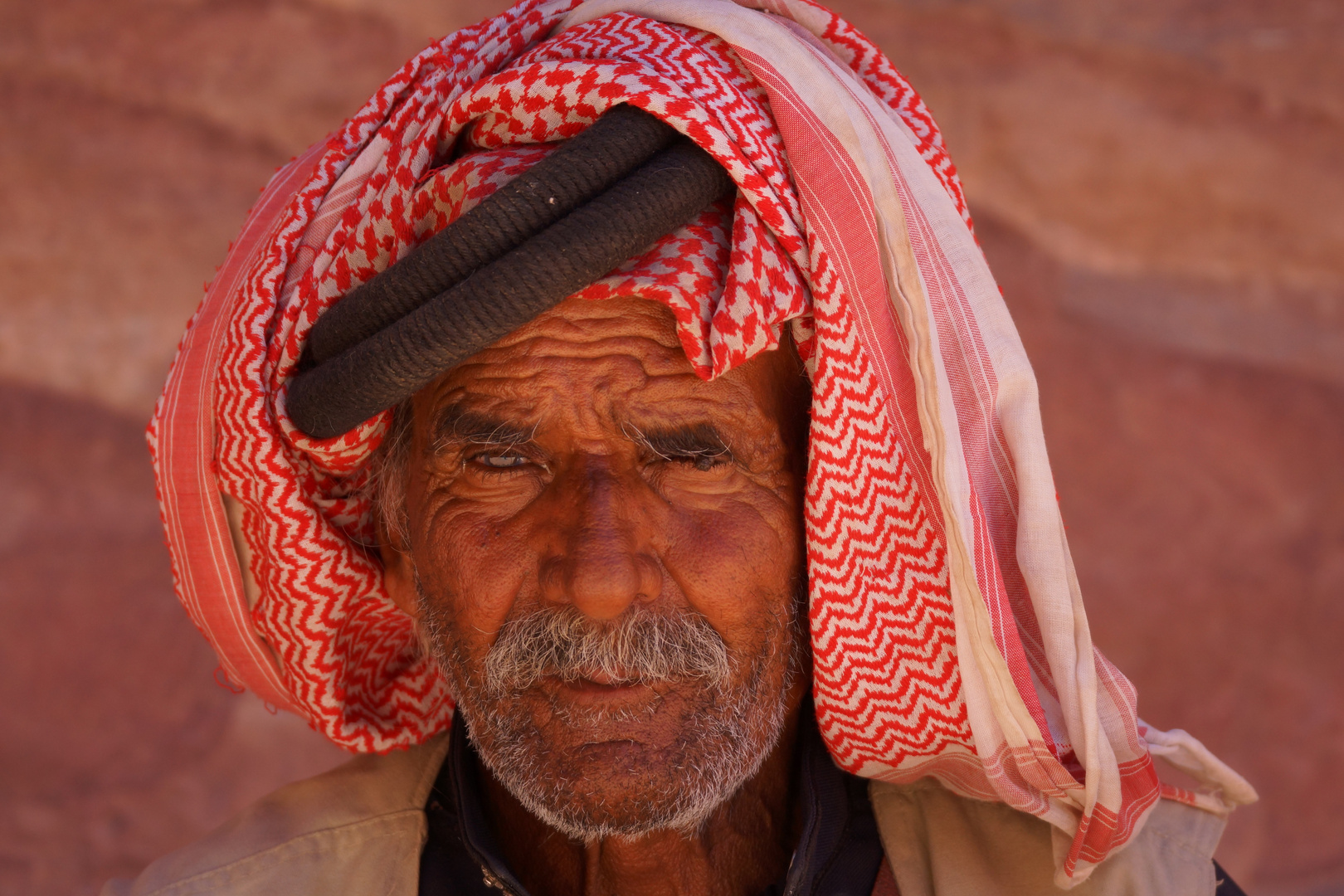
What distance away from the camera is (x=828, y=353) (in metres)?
1.52

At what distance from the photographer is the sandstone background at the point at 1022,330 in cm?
339

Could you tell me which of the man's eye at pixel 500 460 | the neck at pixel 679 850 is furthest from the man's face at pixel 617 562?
the neck at pixel 679 850

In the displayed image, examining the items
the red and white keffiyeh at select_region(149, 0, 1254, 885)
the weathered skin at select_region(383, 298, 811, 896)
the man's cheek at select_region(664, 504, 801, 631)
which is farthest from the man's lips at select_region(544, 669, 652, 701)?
the red and white keffiyeh at select_region(149, 0, 1254, 885)

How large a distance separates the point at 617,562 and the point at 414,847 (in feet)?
2.32

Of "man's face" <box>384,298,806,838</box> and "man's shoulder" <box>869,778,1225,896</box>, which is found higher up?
"man's face" <box>384,298,806,838</box>

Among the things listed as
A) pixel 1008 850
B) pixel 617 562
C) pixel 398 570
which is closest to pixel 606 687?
pixel 617 562

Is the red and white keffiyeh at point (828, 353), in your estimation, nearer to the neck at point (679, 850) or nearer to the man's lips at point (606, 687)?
the neck at point (679, 850)

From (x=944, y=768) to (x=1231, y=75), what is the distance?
276 centimetres

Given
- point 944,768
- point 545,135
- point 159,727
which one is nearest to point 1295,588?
point 944,768

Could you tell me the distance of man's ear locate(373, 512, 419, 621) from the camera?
6.26 ft

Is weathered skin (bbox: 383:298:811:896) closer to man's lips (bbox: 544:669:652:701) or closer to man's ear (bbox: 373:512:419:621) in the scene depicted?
man's lips (bbox: 544:669:652:701)

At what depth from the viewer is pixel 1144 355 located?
3826 mm

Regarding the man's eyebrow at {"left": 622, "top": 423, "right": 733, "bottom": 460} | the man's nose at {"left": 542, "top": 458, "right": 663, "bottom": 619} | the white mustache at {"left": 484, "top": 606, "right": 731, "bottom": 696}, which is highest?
the man's eyebrow at {"left": 622, "top": 423, "right": 733, "bottom": 460}

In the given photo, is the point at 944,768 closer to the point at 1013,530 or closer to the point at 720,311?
the point at 1013,530
